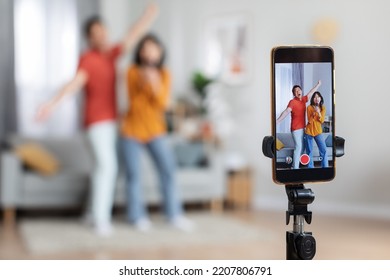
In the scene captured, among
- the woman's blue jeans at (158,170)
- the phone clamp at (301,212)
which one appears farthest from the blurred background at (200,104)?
the phone clamp at (301,212)

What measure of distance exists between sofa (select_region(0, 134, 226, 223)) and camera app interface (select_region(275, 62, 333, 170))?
2328 millimetres

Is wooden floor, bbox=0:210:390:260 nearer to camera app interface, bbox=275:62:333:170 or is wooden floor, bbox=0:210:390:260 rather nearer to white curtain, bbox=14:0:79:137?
A: camera app interface, bbox=275:62:333:170

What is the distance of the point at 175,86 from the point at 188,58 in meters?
0.16

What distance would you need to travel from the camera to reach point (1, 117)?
3189 mm

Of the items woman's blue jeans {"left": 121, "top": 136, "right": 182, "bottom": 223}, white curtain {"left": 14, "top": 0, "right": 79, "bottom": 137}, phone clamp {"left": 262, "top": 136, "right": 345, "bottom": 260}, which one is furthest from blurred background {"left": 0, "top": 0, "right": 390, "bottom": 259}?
phone clamp {"left": 262, "top": 136, "right": 345, "bottom": 260}

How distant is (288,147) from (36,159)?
2.49 metres

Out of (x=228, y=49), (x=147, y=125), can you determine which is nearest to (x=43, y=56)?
(x=228, y=49)

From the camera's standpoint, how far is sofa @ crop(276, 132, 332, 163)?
51 centimetres

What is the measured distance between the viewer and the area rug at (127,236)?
6.72 feet

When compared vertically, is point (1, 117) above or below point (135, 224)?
above

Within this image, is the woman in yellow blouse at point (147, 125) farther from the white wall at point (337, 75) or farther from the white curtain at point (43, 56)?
the white curtain at point (43, 56)

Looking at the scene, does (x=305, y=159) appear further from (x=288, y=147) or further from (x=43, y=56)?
(x=43, y=56)
